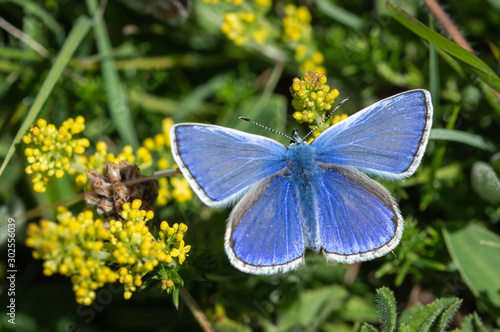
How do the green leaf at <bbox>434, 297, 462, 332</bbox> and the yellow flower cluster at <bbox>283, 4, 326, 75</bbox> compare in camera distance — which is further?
the yellow flower cluster at <bbox>283, 4, 326, 75</bbox>

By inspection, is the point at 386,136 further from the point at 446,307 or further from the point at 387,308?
the point at 446,307

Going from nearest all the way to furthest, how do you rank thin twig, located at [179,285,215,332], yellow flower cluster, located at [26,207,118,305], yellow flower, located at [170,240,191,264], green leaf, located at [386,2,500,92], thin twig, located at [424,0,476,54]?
yellow flower cluster, located at [26,207,118,305]
yellow flower, located at [170,240,191,264]
green leaf, located at [386,2,500,92]
thin twig, located at [179,285,215,332]
thin twig, located at [424,0,476,54]

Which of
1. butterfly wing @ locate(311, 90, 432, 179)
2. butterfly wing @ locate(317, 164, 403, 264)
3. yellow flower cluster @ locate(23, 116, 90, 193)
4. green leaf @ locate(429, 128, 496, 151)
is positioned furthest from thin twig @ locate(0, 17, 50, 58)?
green leaf @ locate(429, 128, 496, 151)

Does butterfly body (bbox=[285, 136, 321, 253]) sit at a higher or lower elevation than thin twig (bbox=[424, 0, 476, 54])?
lower

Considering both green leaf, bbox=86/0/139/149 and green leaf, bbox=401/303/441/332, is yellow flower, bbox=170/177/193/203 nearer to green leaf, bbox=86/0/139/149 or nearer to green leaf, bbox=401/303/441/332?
green leaf, bbox=86/0/139/149

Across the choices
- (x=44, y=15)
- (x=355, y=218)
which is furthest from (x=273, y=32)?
(x=355, y=218)

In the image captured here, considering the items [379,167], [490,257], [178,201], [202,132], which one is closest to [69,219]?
[202,132]
